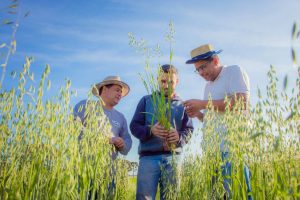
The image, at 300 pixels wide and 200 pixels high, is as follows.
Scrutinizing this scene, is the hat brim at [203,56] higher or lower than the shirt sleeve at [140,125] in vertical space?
higher

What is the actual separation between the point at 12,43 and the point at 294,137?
148 cm

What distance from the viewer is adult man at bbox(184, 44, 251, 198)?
3.20m

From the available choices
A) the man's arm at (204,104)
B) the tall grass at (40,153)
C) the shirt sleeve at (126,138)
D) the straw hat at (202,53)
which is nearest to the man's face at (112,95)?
the shirt sleeve at (126,138)

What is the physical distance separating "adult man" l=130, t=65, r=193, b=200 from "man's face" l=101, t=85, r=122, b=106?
0.37 metres

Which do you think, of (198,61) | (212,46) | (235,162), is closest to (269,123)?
(235,162)

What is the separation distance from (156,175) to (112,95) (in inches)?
50.4

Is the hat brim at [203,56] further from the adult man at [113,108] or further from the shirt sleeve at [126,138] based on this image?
the shirt sleeve at [126,138]

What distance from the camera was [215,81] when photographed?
11.3 ft

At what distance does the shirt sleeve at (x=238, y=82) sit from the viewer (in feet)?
10.5

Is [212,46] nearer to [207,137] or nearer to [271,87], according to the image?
[207,137]

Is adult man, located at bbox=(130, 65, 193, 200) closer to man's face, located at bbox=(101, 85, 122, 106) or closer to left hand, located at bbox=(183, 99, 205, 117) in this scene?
A: left hand, located at bbox=(183, 99, 205, 117)

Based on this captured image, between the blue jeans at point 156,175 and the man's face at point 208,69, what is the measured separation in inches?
36.9

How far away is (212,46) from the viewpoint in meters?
3.79

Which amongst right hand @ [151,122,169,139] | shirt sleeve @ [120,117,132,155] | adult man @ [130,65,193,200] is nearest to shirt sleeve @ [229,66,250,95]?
adult man @ [130,65,193,200]
